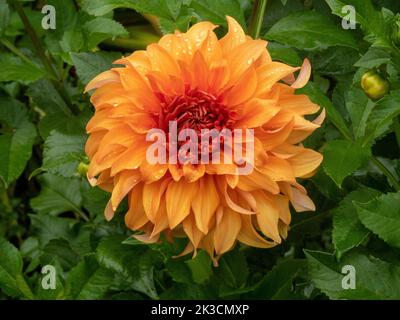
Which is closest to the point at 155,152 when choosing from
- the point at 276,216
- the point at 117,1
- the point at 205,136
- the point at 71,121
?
the point at 205,136

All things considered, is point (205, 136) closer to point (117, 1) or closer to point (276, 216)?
point (276, 216)

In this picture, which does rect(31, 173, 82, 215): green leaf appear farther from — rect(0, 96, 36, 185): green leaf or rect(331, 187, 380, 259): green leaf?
rect(331, 187, 380, 259): green leaf

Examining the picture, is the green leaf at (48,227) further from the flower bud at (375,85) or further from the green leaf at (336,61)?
the flower bud at (375,85)

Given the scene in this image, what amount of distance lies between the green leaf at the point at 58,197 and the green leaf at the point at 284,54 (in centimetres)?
60

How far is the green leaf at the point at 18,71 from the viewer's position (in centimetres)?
120

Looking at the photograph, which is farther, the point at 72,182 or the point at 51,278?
the point at 72,182

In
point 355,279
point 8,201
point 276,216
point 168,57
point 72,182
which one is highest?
point 168,57

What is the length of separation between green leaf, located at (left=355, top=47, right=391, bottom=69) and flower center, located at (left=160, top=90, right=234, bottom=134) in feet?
0.71

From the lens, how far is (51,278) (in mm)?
1161

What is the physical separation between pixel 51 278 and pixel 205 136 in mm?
390

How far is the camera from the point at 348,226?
3.35 ft

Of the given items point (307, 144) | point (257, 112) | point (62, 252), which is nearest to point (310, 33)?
point (307, 144)

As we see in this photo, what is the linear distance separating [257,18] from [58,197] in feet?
2.10
